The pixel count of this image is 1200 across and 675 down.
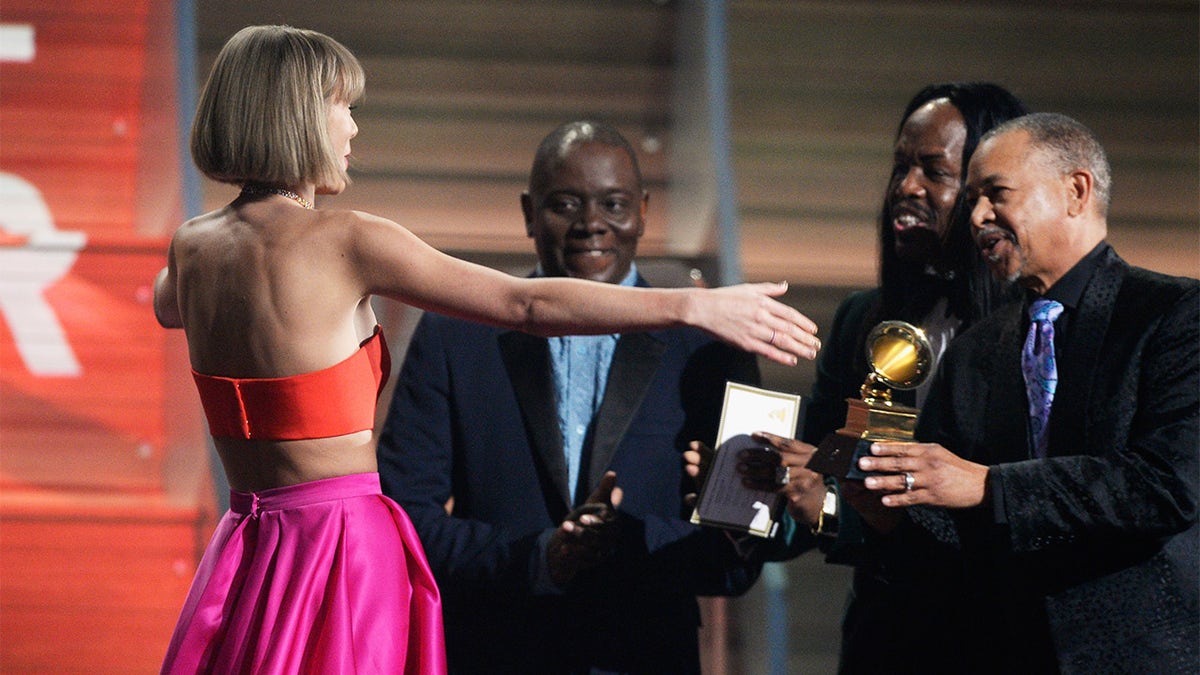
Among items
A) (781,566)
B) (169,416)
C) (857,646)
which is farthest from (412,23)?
(857,646)

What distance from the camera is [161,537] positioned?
439cm

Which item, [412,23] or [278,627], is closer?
[278,627]

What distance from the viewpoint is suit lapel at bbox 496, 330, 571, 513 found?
279cm

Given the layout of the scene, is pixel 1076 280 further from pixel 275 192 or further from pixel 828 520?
pixel 275 192

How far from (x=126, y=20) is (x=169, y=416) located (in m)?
1.53

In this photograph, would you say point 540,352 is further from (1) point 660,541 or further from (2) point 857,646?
(2) point 857,646

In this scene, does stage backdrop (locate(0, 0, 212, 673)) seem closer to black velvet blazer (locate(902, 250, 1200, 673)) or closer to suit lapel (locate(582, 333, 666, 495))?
suit lapel (locate(582, 333, 666, 495))

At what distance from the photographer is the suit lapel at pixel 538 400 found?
2.79 metres

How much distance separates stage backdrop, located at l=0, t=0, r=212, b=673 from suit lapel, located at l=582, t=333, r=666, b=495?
1.99 metres

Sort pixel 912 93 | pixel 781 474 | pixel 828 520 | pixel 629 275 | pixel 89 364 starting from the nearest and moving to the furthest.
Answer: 1. pixel 781 474
2. pixel 828 520
3. pixel 629 275
4. pixel 89 364
5. pixel 912 93

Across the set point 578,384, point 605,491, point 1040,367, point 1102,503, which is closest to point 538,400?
point 578,384

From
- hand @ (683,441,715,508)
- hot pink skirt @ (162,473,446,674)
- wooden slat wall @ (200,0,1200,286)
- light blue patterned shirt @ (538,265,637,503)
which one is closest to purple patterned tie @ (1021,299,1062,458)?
hand @ (683,441,715,508)

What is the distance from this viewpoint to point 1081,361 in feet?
7.59

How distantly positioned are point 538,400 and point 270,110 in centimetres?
90
